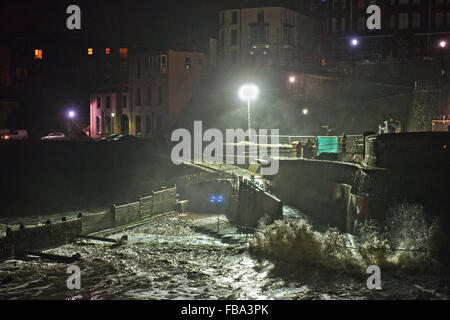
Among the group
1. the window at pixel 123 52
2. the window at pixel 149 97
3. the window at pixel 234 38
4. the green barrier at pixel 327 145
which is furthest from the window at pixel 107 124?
the green barrier at pixel 327 145

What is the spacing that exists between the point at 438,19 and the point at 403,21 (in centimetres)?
433

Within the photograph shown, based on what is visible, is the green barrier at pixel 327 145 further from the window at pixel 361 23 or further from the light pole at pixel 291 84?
the window at pixel 361 23

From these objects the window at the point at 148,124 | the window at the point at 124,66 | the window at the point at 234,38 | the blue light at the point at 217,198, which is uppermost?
the window at the point at 234,38

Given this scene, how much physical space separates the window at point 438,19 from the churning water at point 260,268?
175 feet

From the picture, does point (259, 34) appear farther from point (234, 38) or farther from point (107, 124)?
point (107, 124)

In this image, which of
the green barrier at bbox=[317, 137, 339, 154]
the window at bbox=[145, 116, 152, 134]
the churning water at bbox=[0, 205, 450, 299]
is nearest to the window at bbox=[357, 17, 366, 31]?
the window at bbox=[145, 116, 152, 134]

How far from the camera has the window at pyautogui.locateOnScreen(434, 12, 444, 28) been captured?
67.3 m

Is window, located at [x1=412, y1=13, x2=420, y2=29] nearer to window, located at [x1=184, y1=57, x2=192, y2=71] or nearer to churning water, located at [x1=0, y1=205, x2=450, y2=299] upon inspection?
window, located at [x1=184, y1=57, x2=192, y2=71]

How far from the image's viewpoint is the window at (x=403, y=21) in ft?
225

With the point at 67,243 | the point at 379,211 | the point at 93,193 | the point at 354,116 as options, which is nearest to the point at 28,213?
the point at 93,193

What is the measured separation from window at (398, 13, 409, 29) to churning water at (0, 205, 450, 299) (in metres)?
52.9

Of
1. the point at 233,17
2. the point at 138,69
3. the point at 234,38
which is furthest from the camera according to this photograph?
the point at 233,17

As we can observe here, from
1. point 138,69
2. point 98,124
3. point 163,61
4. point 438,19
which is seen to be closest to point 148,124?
point 138,69

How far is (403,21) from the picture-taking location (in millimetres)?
68812
